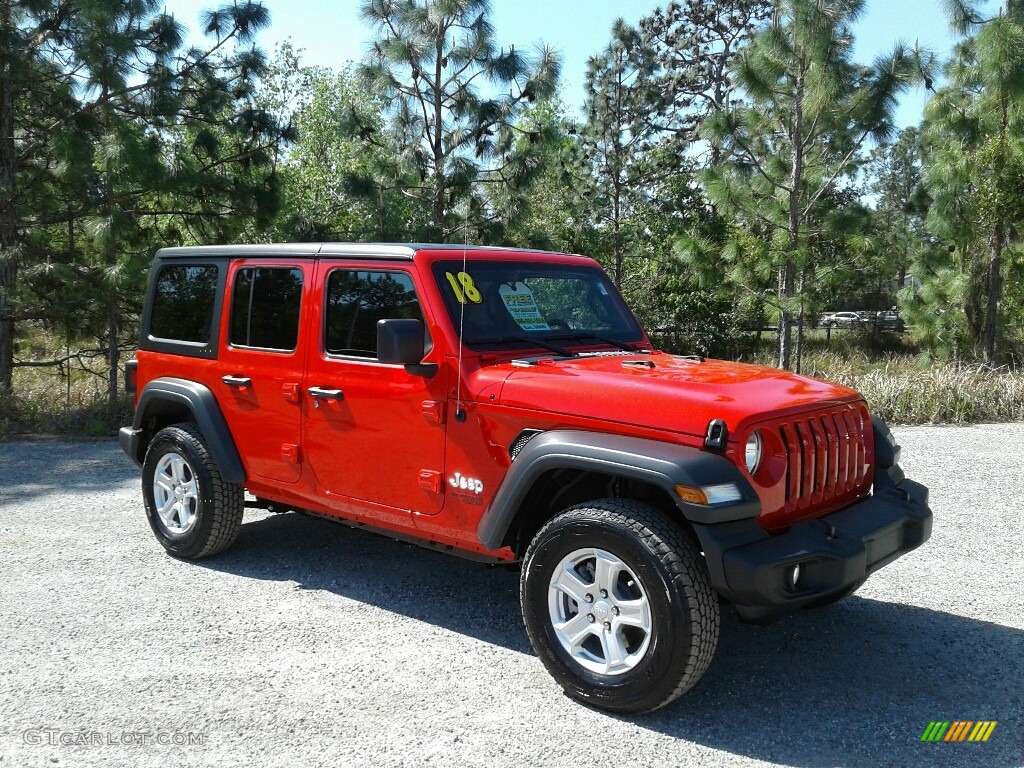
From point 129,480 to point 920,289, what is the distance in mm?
15621

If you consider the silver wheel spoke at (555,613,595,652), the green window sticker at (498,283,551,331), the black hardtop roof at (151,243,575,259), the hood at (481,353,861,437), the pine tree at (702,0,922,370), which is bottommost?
the silver wheel spoke at (555,613,595,652)

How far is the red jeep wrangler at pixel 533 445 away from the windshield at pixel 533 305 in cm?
1

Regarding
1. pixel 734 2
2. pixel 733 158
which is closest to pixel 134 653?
pixel 733 158

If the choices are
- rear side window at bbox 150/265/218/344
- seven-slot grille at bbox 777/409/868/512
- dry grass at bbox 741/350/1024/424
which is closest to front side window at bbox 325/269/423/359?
rear side window at bbox 150/265/218/344

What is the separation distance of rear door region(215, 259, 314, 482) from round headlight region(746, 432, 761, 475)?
8.08 feet

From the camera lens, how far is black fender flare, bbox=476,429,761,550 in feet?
11.0

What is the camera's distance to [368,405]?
4.52 metres

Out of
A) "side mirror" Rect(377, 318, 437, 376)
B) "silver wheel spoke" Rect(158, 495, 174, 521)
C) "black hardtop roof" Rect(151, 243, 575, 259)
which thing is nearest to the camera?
"side mirror" Rect(377, 318, 437, 376)

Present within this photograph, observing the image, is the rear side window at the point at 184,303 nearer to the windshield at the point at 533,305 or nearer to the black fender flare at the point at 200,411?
the black fender flare at the point at 200,411

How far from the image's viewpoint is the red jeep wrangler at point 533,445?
344 centimetres

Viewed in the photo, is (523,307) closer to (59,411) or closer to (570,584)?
(570,584)

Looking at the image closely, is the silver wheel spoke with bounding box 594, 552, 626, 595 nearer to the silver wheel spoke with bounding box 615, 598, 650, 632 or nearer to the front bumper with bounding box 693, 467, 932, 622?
the silver wheel spoke with bounding box 615, 598, 650, 632

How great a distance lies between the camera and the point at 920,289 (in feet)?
59.8

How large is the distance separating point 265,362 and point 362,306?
0.79 meters
